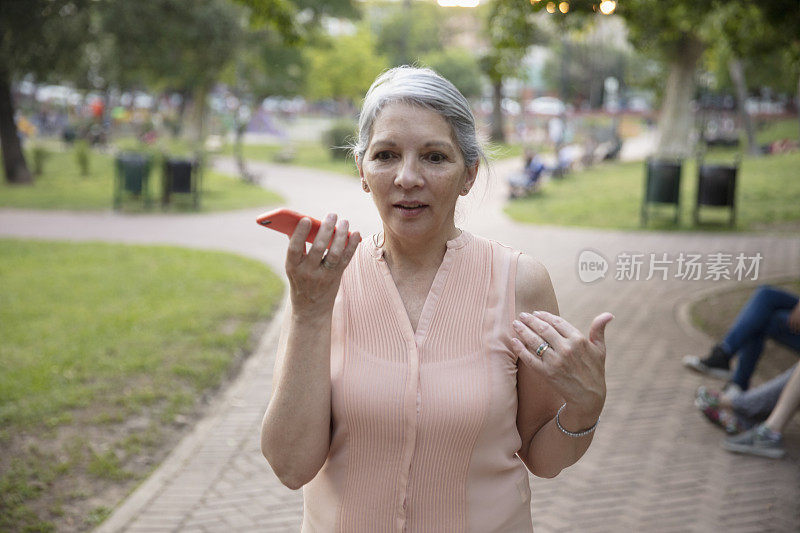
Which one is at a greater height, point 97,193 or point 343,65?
point 343,65

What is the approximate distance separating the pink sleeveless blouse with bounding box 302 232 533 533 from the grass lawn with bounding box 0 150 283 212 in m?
16.0

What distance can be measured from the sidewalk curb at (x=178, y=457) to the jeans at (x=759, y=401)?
10.6 feet

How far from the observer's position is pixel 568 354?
6.06ft

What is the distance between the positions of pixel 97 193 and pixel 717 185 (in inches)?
570

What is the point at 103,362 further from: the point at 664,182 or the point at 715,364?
Result: the point at 664,182

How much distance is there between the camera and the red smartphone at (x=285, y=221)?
1.73 m

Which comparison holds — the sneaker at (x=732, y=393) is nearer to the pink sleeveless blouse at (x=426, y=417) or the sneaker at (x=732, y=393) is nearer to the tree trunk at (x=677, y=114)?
the pink sleeveless blouse at (x=426, y=417)

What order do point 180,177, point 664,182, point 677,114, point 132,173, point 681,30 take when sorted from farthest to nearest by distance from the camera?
point 677,114 < point 681,30 < point 180,177 < point 132,173 < point 664,182

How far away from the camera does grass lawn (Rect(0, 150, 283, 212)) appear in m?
17.7

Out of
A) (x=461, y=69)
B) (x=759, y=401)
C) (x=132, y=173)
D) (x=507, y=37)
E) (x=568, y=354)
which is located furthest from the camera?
(x=461, y=69)

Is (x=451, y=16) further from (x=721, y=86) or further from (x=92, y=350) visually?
(x=92, y=350)

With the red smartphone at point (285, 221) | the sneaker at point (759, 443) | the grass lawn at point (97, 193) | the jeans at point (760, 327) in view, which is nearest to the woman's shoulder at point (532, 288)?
the red smartphone at point (285, 221)

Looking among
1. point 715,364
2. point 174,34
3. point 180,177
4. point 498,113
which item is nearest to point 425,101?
point 715,364

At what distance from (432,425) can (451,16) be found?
63799 millimetres
